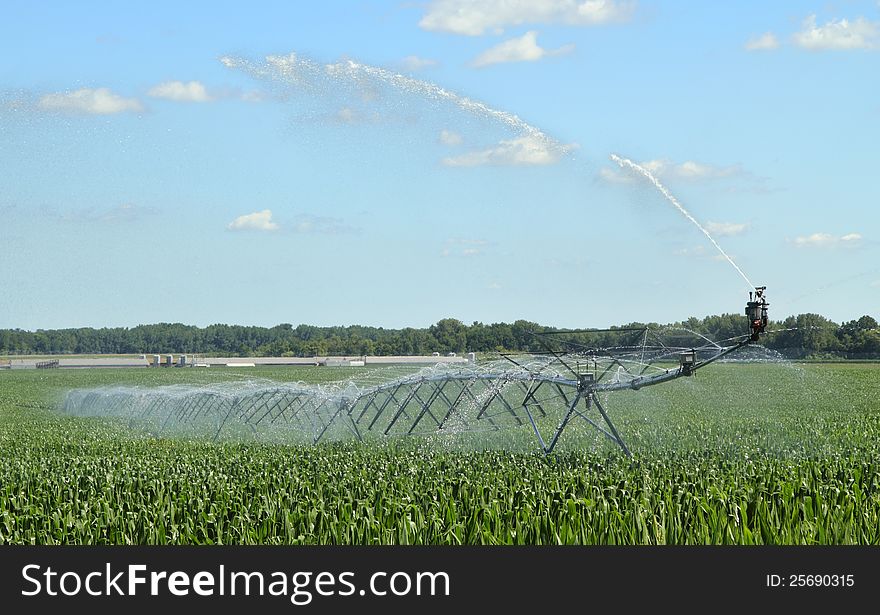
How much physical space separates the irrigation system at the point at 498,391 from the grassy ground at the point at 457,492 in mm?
1047

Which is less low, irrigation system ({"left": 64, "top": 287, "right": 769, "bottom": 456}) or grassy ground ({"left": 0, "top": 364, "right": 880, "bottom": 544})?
irrigation system ({"left": 64, "top": 287, "right": 769, "bottom": 456})

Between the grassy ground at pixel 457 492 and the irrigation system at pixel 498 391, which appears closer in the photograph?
the grassy ground at pixel 457 492

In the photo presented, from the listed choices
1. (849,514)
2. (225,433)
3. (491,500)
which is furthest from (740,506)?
(225,433)

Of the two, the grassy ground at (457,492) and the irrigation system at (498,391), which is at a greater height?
the irrigation system at (498,391)

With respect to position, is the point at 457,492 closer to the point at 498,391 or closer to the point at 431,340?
the point at 498,391

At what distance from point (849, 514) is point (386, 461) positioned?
9010mm

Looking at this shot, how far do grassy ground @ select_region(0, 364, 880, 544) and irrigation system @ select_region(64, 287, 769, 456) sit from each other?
105 cm

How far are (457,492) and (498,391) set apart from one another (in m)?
6.04

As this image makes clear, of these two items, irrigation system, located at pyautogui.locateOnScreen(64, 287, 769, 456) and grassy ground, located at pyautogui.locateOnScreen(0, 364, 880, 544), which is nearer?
grassy ground, located at pyautogui.locateOnScreen(0, 364, 880, 544)

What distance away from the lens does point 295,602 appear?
10.0m

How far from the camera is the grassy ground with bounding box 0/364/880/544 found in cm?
1270

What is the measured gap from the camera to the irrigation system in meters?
17.9

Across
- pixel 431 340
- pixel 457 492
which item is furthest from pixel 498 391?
pixel 431 340

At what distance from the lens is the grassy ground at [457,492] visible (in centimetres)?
1270
